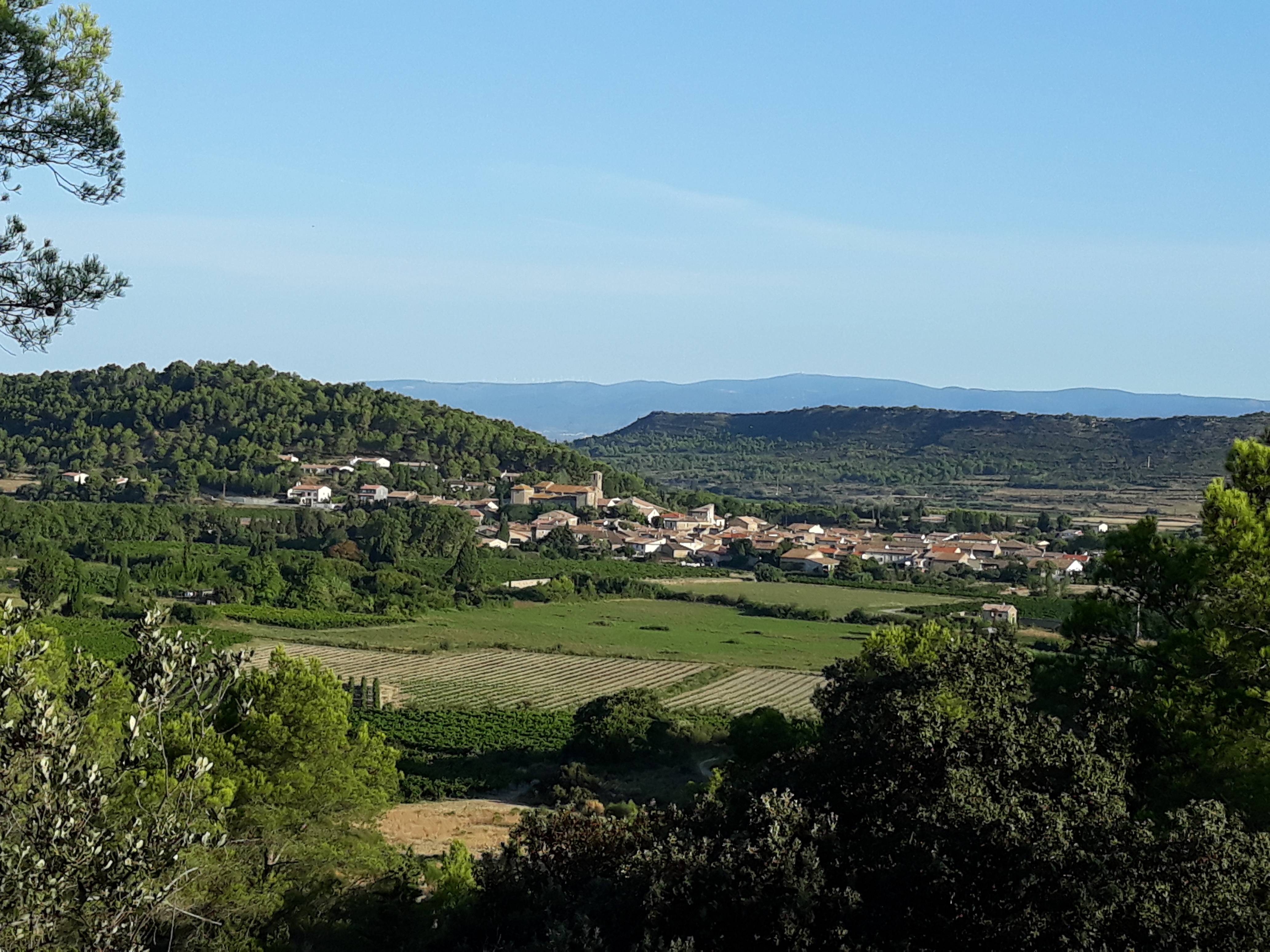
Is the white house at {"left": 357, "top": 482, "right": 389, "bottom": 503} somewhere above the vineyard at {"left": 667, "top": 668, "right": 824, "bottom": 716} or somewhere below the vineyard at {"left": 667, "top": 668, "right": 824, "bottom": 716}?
above

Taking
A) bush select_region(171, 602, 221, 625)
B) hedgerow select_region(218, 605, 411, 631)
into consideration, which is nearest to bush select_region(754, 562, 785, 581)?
hedgerow select_region(218, 605, 411, 631)

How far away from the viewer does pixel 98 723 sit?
1409 cm

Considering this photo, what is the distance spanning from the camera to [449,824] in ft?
73.7

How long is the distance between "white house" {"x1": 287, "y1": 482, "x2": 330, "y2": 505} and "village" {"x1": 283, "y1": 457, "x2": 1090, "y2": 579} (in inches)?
3.0

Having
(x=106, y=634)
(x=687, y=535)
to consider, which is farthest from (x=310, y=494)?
(x=106, y=634)

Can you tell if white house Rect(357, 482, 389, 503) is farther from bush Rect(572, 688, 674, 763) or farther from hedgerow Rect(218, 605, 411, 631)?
bush Rect(572, 688, 674, 763)

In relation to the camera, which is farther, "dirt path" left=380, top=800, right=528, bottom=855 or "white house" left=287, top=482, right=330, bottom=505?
"white house" left=287, top=482, right=330, bottom=505

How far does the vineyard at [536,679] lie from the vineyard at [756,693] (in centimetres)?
6

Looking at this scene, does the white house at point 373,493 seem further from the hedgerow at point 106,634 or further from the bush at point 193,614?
the hedgerow at point 106,634

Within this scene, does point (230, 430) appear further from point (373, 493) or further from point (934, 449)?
point (934, 449)

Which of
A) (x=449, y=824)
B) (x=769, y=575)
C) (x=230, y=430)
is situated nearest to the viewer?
(x=449, y=824)

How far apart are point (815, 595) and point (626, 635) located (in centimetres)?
1480

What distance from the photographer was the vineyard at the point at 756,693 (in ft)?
115

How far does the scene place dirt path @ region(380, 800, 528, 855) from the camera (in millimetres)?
20859
